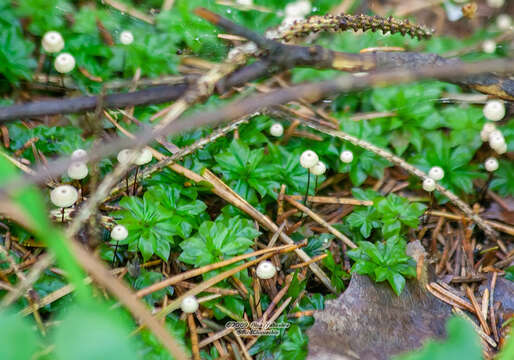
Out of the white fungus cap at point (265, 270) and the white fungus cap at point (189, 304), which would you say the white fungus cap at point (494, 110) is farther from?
the white fungus cap at point (189, 304)

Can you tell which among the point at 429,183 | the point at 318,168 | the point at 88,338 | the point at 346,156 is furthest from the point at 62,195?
the point at 429,183

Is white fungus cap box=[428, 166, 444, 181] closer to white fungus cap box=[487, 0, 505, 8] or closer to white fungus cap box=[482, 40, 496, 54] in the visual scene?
white fungus cap box=[482, 40, 496, 54]

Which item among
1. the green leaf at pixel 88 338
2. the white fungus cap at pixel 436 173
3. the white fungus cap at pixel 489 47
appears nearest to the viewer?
the green leaf at pixel 88 338

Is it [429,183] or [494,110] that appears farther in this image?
[494,110]

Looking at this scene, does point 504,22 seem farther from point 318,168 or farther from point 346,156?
point 318,168

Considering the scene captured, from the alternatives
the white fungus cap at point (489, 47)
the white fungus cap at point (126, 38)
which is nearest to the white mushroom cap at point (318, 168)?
the white fungus cap at point (126, 38)

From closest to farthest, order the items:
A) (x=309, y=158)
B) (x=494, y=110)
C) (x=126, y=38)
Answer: (x=309, y=158) < (x=494, y=110) < (x=126, y=38)

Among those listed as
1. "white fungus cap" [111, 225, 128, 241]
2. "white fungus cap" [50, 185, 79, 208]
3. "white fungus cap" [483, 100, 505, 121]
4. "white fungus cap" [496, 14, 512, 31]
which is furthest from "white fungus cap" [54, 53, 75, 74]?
"white fungus cap" [496, 14, 512, 31]
